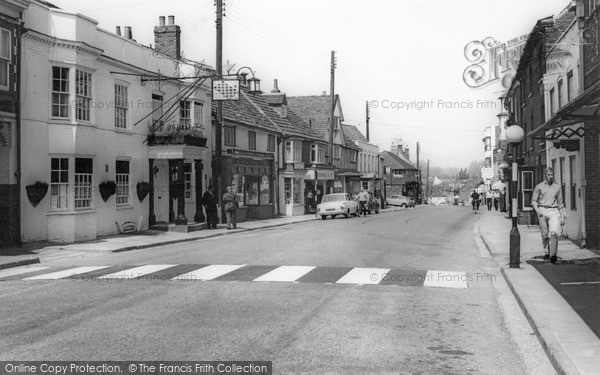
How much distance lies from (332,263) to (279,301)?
182 inches

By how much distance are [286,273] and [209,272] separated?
5.03 feet

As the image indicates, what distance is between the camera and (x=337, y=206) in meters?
37.0

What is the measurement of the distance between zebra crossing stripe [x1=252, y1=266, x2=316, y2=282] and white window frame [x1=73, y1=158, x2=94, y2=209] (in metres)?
10.3

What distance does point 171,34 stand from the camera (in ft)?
91.8

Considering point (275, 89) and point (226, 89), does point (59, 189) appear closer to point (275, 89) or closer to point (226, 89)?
point (226, 89)

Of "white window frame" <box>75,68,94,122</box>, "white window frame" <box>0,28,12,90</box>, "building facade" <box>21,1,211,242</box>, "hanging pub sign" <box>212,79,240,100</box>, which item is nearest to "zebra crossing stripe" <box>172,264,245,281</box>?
"building facade" <box>21,1,211,242</box>

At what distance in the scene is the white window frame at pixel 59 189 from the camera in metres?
19.1

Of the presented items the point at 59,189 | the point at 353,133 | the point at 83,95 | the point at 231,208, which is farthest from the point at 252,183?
the point at 353,133

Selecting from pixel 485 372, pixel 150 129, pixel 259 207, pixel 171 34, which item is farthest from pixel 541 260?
pixel 259 207

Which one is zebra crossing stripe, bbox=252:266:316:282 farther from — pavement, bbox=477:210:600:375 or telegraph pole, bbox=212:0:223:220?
telegraph pole, bbox=212:0:223:220

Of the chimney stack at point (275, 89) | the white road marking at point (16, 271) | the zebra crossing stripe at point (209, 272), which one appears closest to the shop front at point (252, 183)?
the chimney stack at point (275, 89)

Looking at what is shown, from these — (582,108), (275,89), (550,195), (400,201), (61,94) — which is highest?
(275,89)

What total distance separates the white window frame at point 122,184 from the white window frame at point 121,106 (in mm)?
1450

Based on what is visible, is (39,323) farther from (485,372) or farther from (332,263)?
(332,263)
